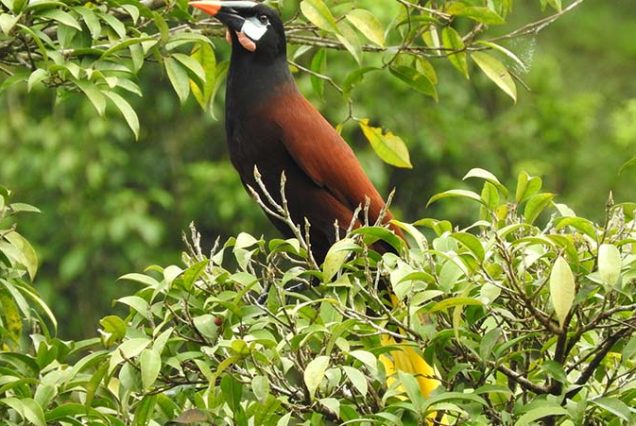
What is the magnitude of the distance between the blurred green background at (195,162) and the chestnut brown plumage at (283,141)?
8.36ft

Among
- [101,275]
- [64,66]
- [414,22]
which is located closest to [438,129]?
[101,275]

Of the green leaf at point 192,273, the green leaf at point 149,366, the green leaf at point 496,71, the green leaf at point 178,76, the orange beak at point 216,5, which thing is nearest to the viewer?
the green leaf at point 149,366

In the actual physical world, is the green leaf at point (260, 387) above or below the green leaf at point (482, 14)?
below

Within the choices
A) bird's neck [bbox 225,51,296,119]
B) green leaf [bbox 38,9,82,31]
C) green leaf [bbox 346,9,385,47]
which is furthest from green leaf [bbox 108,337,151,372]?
bird's neck [bbox 225,51,296,119]

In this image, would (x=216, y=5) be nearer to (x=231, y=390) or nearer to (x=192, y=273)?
(x=192, y=273)

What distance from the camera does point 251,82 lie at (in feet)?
9.61

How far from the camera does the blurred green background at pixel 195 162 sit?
6.00 metres

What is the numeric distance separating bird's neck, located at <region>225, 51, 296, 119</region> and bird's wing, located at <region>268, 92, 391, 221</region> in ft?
0.09

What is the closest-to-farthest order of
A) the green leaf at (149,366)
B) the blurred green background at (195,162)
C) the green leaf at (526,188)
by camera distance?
the green leaf at (149,366)
the green leaf at (526,188)
the blurred green background at (195,162)

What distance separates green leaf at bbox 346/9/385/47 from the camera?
7.98 feet

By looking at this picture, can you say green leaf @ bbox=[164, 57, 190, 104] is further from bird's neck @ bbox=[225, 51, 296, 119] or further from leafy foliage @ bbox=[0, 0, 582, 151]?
bird's neck @ bbox=[225, 51, 296, 119]

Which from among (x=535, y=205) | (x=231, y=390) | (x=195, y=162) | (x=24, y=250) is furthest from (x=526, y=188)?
(x=195, y=162)

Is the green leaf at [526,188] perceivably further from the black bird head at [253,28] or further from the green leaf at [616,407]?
the black bird head at [253,28]

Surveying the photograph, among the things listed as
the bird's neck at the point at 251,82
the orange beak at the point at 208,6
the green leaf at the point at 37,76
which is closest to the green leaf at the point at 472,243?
the green leaf at the point at 37,76
